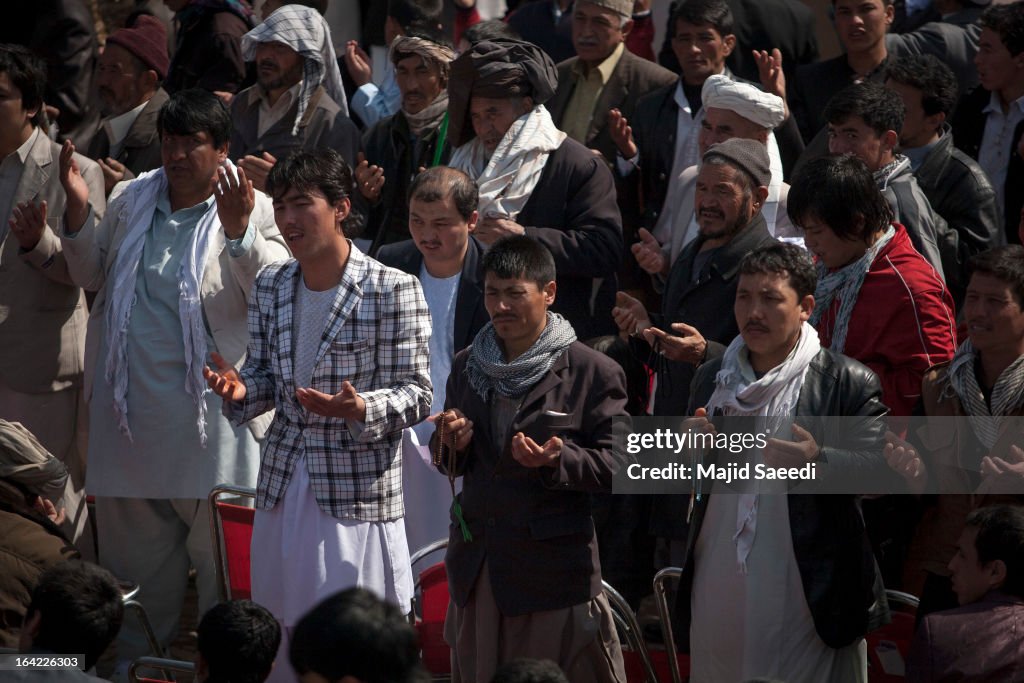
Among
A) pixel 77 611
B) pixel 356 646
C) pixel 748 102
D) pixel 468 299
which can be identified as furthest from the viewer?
pixel 748 102

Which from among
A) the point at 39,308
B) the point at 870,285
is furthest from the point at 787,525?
the point at 39,308

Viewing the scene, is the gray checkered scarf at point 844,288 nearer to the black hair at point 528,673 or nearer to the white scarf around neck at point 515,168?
the white scarf around neck at point 515,168

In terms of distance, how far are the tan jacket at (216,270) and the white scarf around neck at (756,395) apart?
1.91 metres

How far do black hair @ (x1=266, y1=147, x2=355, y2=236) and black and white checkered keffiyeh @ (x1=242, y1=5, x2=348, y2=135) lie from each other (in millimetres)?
2275

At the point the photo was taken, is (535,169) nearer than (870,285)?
No

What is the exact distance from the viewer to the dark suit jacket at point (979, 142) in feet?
21.4

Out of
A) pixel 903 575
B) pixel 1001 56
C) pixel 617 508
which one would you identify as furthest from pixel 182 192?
pixel 1001 56

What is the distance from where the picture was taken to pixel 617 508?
589 cm

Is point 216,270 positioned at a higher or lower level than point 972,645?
higher

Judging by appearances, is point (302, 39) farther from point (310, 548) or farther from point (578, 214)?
point (310, 548)

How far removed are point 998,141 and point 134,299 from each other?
3706 mm

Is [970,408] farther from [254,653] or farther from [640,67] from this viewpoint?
[640,67]

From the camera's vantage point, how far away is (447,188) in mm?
5594

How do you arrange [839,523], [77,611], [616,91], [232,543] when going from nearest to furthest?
[77,611] < [839,523] < [232,543] < [616,91]
